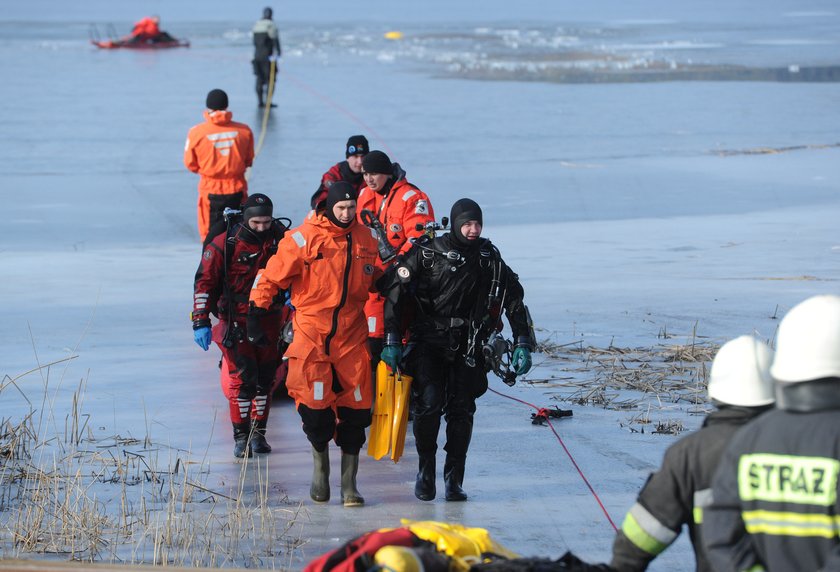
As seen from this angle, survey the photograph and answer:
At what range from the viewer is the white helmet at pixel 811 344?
3338 millimetres

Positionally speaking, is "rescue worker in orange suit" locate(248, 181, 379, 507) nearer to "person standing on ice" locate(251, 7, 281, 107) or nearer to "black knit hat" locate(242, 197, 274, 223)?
"black knit hat" locate(242, 197, 274, 223)

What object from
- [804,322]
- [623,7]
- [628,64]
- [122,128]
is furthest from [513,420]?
[623,7]

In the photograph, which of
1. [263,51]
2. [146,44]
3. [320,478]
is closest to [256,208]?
[320,478]

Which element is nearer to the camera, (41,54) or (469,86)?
(469,86)

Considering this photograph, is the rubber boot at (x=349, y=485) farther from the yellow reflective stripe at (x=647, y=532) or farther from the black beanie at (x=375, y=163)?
the yellow reflective stripe at (x=647, y=532)

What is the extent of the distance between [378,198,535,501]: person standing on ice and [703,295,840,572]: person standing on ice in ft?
10.7

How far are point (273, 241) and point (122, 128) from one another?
1557 cm

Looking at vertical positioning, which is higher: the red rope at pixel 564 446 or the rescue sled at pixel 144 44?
the red rope at pixel 564 446

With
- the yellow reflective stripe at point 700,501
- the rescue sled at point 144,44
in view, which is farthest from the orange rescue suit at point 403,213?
the rescue sled at point 144,44

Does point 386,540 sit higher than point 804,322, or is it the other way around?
point 804,322

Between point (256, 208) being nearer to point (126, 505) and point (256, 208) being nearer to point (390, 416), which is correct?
point (390, 416)

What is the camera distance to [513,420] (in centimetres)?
795

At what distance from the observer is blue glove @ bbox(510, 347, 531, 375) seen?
6.69m

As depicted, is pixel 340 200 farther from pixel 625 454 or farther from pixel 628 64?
pixel 628 64
